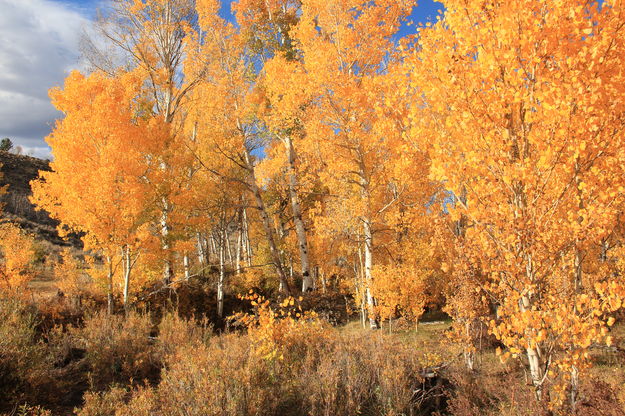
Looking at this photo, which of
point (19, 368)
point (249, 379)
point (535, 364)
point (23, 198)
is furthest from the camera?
point (23, 198)

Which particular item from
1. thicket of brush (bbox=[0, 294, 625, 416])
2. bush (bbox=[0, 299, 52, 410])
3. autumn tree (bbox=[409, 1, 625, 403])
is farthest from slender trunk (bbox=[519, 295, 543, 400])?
bush (bbox=[0, 299, 52, 410])

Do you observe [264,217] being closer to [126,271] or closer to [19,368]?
[126,271]

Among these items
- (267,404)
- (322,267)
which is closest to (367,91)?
(267,404)

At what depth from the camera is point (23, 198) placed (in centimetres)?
3169

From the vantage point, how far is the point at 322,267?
20609 mm

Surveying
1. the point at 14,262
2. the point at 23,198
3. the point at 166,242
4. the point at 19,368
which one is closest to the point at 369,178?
the point at 166,242

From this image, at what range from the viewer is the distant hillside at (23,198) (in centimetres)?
2798

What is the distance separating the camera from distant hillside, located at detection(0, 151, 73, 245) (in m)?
28.0

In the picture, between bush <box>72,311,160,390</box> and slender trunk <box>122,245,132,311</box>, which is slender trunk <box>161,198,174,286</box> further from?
bush <box>72,311,160,390</box>

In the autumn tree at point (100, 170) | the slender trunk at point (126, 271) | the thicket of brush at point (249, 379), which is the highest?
the autumn tree at point (100, 170)

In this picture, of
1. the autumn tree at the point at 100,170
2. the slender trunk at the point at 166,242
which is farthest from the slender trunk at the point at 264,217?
the autumn tree at the point at 100,170

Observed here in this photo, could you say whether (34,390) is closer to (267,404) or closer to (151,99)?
(267,404)

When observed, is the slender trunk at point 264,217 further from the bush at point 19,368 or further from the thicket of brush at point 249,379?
the bush at point 19,368

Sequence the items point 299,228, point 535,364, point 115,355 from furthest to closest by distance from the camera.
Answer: point 299,228 → point 115,355 → point 535,364
